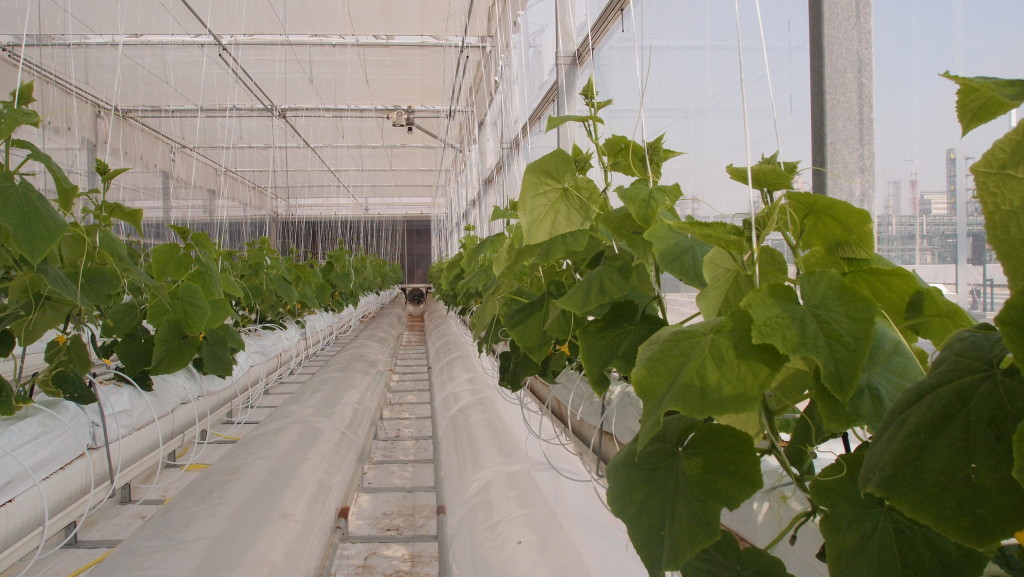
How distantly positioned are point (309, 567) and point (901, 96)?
148 cm

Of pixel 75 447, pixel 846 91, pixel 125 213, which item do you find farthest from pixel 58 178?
pixel 846 91

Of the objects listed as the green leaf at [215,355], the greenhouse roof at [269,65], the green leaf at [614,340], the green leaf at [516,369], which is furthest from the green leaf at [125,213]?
the greenhouse roof at [269,65]

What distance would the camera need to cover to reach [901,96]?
3.95ft

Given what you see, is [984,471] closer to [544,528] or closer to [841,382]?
[841,382]

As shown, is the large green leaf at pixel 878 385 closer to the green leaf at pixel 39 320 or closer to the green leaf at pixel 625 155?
the green leaf at pixel 625 155

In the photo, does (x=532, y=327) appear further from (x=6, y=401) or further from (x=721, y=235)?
(x=6, y=401)

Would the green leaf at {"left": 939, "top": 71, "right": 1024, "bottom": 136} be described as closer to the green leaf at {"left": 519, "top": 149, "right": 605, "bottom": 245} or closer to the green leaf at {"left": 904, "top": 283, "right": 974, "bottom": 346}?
the green leaf at {"left": 904, "top": 283, "right": 974, "bottom": 346}

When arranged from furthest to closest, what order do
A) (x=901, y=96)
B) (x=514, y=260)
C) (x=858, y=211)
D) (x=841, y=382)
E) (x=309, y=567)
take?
(x=309, y=567) → (x=901, y=96) → (x=514, y=260) → (x=858, y=211) → (x=841, y=382)

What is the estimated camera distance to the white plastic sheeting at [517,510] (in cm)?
106

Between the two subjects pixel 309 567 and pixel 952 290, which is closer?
pixel 952 290

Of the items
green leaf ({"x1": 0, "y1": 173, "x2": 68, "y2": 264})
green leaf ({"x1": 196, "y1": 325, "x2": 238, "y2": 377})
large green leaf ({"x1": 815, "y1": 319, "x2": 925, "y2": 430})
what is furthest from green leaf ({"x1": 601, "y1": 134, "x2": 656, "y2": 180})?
green leaf ({"x1": 196, "y1": 325, "x2": 238, "y2": 377})

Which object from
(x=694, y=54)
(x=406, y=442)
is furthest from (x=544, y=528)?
(x=406, y=442)

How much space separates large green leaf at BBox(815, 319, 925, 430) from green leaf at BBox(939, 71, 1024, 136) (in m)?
0.15

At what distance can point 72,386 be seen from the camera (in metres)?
1.46
